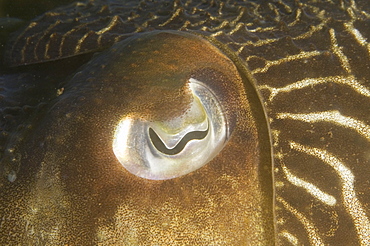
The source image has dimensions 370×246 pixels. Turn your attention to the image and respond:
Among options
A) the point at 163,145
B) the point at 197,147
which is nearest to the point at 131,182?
the point at 163,145

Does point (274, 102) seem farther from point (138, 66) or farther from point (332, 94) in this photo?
point (138, 66)

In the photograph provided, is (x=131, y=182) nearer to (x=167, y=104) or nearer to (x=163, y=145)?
(x=163, y=145)

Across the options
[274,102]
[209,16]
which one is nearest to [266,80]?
[274,102]

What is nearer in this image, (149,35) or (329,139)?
(329,139)
